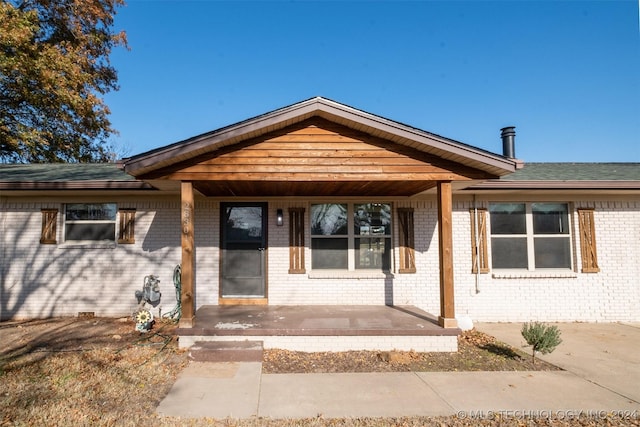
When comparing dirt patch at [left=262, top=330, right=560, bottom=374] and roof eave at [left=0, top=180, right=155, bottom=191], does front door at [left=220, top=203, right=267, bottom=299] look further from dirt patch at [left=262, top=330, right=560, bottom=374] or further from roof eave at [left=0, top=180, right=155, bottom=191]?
dirt patch at [left=262, top=330, right=560, bottom=374]

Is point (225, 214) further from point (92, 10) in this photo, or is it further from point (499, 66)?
point (92, 10)

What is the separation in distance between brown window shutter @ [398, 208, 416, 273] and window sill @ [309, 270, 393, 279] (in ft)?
1.34

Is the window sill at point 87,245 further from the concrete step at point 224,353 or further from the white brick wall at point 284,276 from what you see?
the concrete step at point 224,353

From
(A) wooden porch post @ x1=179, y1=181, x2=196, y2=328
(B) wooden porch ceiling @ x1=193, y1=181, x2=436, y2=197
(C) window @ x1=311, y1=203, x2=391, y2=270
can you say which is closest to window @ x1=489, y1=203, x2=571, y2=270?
(B) wooden porch ceiling @ x1=193, y1=181, x2=436, y2=197

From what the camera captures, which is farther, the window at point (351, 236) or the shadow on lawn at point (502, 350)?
the window at point (351, 236)

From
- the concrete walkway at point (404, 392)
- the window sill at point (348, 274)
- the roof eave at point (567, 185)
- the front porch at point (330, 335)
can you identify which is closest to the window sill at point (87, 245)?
the front porch at point (330, 335)

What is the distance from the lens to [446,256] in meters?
5.71

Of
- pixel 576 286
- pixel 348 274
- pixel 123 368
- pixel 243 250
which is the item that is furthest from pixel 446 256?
pixel 123 368

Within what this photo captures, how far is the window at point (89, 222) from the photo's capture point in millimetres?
7594

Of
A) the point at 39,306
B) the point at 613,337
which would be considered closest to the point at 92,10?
the point at 39,306

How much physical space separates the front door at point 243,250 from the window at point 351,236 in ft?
3.70

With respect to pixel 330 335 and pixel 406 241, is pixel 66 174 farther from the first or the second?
pixel 406 241

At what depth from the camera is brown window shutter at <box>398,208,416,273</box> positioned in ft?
24.8

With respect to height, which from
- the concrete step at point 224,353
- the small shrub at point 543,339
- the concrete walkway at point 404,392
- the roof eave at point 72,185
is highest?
the roof eave at point 72,185
